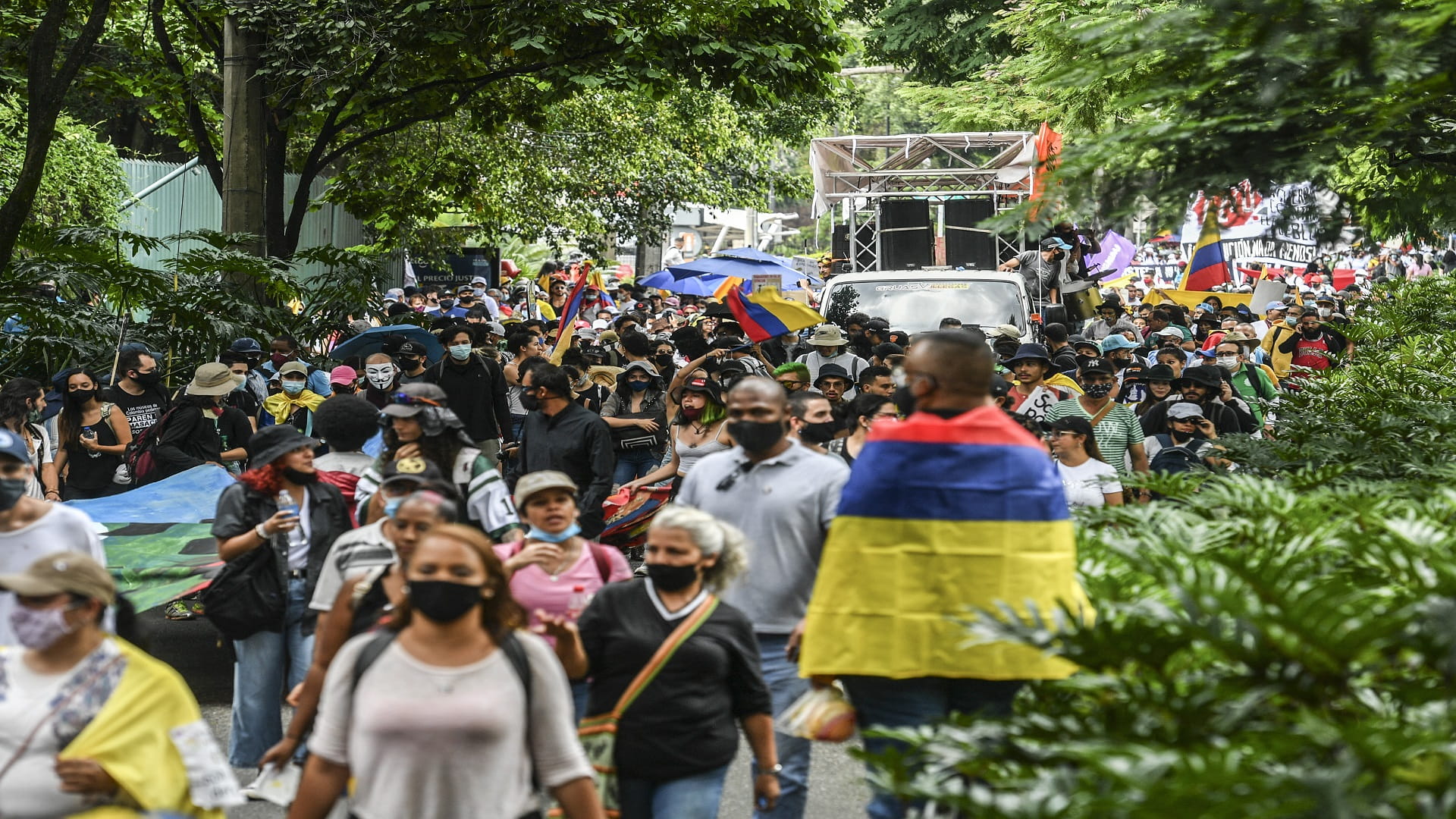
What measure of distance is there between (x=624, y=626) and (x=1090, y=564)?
1.53m

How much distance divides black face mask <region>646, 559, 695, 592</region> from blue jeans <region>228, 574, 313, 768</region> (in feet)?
7.28

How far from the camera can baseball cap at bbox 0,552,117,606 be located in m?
4.53

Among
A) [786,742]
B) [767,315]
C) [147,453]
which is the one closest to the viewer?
[786,742]

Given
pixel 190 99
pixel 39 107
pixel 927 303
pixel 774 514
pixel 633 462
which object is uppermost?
pixel 190 99

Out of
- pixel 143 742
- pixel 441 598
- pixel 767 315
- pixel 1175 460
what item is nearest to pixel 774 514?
pixel 441 598

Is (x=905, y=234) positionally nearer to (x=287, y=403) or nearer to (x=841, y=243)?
(x=841, y=243)

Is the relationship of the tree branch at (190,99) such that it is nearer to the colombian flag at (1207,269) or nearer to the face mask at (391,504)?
the face mask at (391,504)

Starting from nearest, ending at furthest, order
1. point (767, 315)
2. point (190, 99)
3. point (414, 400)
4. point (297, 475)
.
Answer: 1. point (297, 475)
2. point (414, 400)
3. point (767, 315)
4. point (190, 99)

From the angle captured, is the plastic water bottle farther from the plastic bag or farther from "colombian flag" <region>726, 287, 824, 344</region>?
"colombian flag" <region>726, 287, 824, 344</region>

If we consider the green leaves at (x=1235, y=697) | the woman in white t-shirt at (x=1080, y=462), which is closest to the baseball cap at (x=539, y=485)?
the green leaves at (x=1235, y=697)

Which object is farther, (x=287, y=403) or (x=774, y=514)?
(x=287, y=403)

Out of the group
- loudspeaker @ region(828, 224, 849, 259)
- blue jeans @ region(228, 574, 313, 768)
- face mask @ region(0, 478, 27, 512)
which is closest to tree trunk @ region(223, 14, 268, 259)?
blue jeans @ region(228, 574, 313, 768)

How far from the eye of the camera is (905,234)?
77.0 feet

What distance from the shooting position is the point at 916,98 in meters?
29.7
